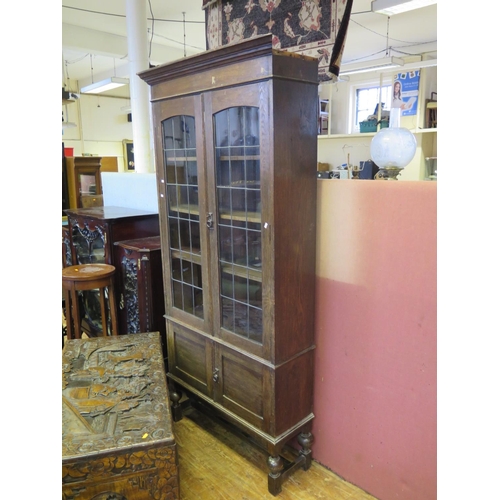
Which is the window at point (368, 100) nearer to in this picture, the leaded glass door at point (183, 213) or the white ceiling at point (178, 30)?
the white ceiling at point (178, 30)

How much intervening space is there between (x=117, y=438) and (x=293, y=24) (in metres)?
2.16

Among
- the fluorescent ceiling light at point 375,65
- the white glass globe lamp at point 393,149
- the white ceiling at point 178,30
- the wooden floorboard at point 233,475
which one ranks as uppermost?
the white ceiling at point 178,30

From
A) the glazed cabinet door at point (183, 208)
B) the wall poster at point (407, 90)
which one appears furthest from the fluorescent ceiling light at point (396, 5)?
the wall poster at point (407, 90)

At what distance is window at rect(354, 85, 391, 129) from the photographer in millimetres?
7797

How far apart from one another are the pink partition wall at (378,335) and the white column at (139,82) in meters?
3.17

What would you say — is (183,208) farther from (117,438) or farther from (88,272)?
(117,438)

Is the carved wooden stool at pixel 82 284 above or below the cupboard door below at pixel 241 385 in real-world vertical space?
above

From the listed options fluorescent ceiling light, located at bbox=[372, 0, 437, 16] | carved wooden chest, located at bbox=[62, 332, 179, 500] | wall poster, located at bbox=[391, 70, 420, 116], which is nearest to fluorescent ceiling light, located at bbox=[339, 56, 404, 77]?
wall poster, located at bbox=[391, 70, 420, 116]

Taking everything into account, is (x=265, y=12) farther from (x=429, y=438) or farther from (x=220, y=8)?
(x=429, y=438)

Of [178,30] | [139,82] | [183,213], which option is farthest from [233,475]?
[178,30]

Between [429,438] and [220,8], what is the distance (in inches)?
105

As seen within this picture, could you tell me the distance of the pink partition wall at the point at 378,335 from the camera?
64.1 inches

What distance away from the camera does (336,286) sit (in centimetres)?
191
